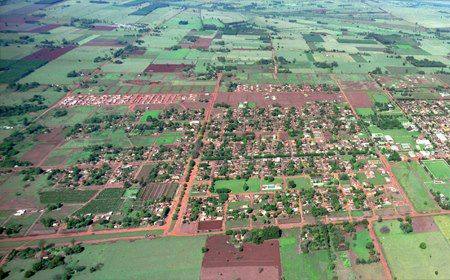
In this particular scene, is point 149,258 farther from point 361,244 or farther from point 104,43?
point 104,43

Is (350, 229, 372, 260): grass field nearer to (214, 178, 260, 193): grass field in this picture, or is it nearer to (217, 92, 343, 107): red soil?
(214, 178, 260, 193): grass field

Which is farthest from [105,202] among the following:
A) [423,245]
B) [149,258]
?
[423,245]

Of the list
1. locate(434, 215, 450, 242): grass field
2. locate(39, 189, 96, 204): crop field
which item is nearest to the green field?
locate(39, 189, 96, 204): crop field

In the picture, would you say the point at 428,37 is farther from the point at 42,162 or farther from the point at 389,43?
the point at 42,162

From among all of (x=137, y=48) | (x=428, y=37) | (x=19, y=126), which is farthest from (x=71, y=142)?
(x=428, y=37)

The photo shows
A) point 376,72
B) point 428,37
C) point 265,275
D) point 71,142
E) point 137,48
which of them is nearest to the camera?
point 265,275

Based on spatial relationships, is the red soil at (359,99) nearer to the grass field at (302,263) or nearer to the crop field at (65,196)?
the grass field at (302,263)
